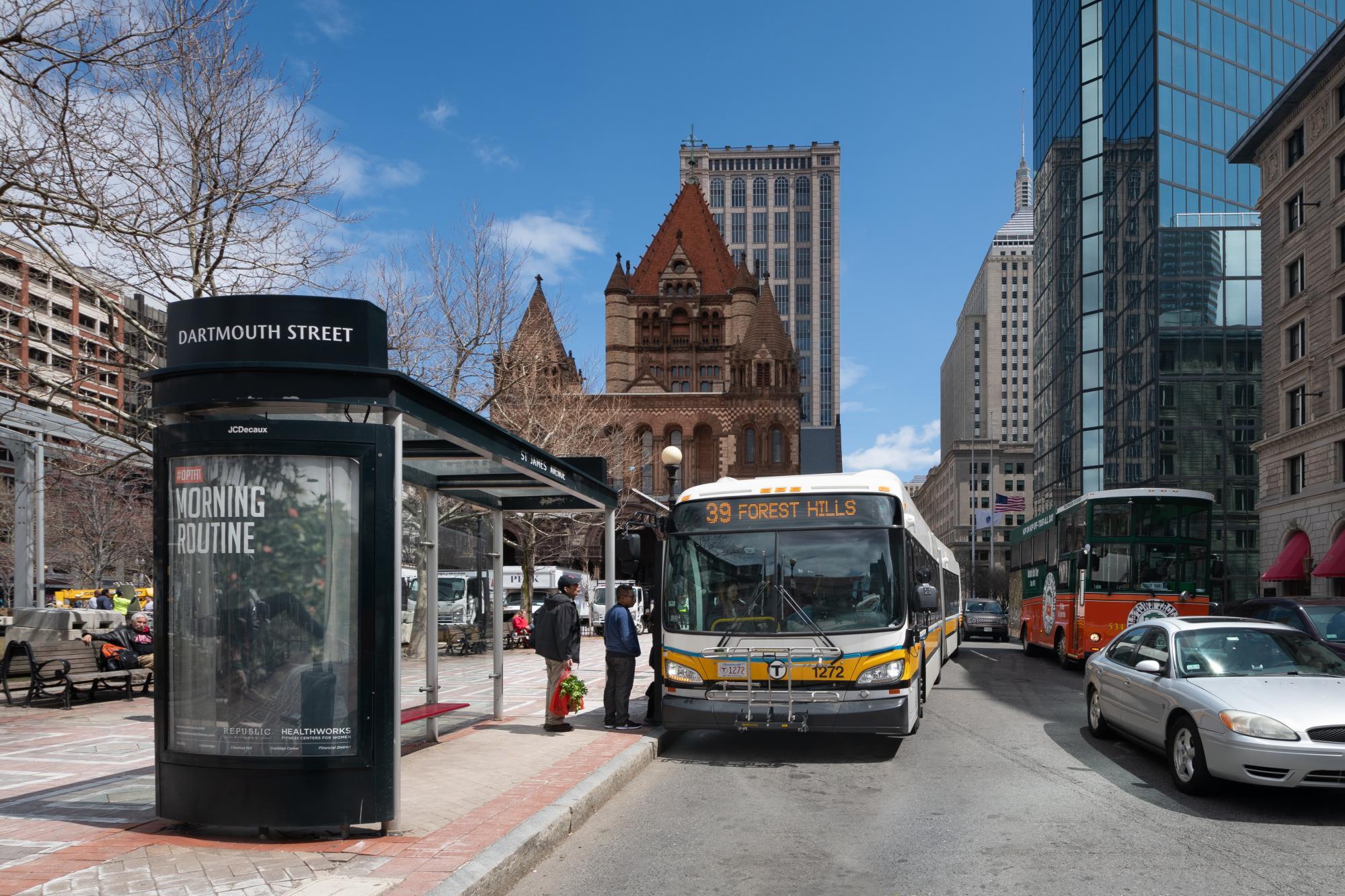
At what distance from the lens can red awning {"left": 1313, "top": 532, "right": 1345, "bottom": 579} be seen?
3491 cm

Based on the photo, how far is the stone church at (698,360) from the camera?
3162 inches

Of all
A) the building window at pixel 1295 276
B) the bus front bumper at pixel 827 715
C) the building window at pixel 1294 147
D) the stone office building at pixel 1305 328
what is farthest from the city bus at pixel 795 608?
the building window at pixel 1294 147

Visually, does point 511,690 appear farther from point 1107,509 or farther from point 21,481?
point 1107,509

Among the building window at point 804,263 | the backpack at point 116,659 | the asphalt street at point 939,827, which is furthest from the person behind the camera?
the building window at point 804,263

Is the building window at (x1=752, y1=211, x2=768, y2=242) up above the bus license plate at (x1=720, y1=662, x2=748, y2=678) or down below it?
above

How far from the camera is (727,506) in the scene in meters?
11.7

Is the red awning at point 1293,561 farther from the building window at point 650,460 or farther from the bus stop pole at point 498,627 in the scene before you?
the building window at point 650,460

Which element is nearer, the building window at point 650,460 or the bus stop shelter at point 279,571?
the bus stop shelter at point 279,571

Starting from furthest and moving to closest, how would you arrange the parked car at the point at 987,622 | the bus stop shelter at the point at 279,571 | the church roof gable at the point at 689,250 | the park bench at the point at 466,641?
the church roof gable at the point at 689,250
the parked car at the point at 987,622
the park bench at the point at 466,641
the bus stop shelter at the point at 279,571

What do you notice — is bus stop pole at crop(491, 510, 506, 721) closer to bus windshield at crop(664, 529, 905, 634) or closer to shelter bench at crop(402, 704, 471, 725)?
shelter bench at crop(402, 704, 471, 725)

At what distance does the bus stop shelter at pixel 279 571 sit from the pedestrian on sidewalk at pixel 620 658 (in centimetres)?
496

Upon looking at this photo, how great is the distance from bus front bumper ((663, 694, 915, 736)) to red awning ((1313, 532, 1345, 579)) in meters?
30.4

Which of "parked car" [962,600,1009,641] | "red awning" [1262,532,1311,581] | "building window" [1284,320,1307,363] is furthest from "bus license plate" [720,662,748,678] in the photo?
"building window" [1284,320,1307,363]

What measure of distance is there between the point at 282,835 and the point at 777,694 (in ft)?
17.2
